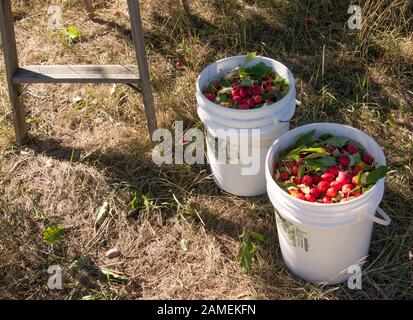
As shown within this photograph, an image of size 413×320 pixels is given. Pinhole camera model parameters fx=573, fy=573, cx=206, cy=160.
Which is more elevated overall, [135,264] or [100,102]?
[100,102]

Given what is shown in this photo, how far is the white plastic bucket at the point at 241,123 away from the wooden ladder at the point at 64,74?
313 mm

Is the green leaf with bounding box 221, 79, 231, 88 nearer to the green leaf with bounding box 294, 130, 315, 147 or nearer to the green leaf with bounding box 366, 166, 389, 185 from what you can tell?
the green leaf with bounding box 294, 130, 315, 147

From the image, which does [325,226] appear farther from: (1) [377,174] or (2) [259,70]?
(2) [259,70]

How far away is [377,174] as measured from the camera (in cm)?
214

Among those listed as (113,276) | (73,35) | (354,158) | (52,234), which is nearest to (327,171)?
(354,158)

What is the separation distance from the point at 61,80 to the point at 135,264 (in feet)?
3.33

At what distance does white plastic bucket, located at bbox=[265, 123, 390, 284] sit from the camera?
6.86ft

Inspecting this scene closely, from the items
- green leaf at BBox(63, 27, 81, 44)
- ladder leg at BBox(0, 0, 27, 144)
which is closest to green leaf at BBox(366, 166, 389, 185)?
ladder leg at BBox(0, 0, 27, 144)

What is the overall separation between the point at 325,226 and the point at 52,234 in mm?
1260

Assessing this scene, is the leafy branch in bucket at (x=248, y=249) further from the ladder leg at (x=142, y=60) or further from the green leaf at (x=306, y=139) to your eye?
the ladder leg at (x=142, y=60)

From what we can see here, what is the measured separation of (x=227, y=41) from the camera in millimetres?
3533

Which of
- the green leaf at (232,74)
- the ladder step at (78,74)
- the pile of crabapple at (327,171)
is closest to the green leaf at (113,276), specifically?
the pile of crabapple at (327,171)
